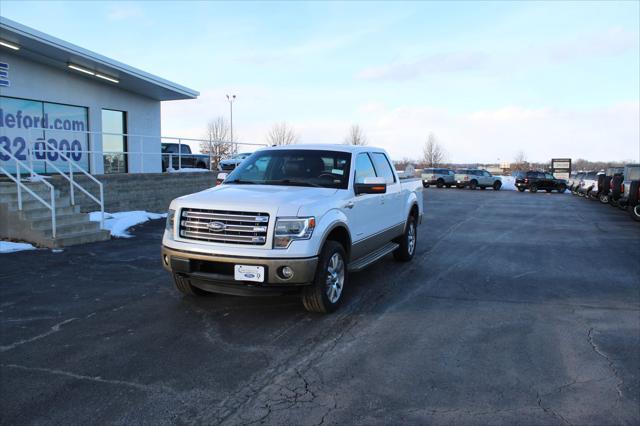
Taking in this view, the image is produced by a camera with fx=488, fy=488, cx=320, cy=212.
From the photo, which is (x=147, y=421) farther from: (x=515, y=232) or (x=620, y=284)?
(x=515, y=232)

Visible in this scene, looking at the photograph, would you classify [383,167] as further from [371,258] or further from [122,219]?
[122,219]

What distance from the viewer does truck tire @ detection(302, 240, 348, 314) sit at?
5098mm

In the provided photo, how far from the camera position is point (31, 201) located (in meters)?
9.96

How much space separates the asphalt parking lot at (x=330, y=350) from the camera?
336 centimetres

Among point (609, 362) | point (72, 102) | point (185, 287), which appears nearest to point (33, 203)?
point (185, 287)

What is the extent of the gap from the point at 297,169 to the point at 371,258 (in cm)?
154

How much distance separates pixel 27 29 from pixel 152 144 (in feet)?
24.1

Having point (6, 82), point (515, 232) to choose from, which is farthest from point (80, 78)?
point (515, 232)

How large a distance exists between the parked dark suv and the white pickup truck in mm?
34647

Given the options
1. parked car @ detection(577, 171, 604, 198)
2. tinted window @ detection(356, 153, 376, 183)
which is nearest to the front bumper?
tinted window @ detection(356, 153, 376, 183)

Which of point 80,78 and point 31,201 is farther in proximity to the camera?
point 80,78

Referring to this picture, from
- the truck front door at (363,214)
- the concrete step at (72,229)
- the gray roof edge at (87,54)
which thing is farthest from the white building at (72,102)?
the truck front door at (363,214)

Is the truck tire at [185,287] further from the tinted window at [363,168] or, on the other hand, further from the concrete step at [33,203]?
the concrete step at [33,203]

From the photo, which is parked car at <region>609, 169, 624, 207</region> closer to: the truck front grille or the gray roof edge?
the gray roof edge
